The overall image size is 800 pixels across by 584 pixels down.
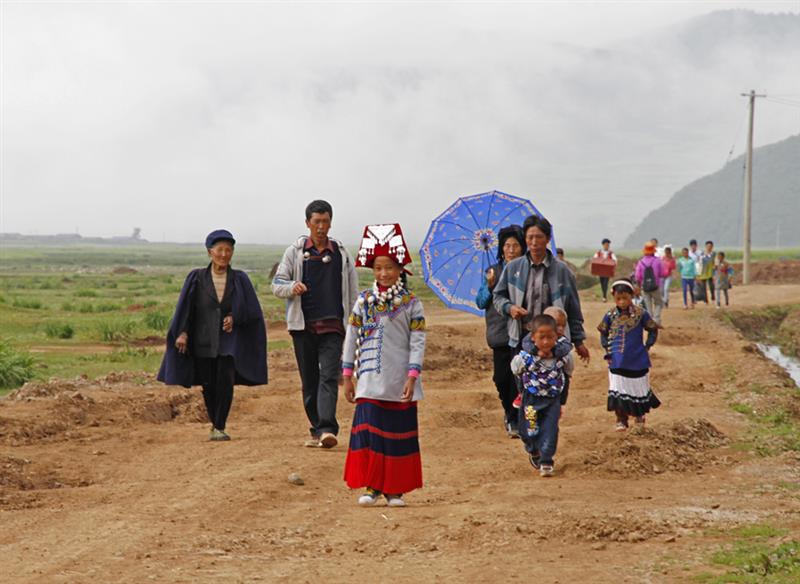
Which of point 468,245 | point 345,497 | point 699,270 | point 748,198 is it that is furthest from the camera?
point 748,198

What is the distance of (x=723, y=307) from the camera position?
104 ft

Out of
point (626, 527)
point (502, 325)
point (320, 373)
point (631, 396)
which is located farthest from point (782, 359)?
point (626, 527)

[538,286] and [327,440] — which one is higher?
[538,286]

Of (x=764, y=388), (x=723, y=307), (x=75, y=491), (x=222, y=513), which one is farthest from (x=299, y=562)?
(x=723, y=307)

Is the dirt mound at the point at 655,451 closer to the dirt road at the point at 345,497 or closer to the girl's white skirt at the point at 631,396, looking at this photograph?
the dirt road at the point at 345,497

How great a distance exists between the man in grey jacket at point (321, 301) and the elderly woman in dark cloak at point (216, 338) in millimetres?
625

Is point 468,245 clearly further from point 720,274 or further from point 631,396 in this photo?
point 720,274

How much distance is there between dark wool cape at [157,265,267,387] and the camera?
439 inches

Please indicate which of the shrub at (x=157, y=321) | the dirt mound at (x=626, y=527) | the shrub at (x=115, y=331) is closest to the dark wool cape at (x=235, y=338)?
the dirt mound at (x=626, y=527)

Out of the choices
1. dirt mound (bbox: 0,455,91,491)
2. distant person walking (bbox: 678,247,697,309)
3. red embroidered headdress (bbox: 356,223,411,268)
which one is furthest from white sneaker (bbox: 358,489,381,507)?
distant person walking (bbox: 678,247,697,309)

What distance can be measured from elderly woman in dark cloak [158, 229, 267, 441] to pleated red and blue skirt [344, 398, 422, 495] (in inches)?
120

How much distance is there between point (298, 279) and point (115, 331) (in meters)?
15.6

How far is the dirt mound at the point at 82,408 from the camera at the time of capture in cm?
1191

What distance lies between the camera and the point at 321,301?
10.7m
